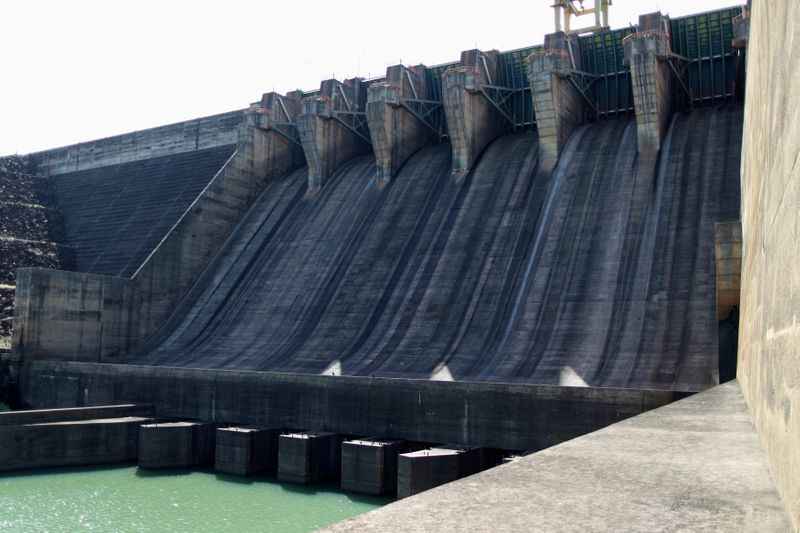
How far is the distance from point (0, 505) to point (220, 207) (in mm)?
19386

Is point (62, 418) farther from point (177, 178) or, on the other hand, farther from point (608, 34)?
point (608, 34)

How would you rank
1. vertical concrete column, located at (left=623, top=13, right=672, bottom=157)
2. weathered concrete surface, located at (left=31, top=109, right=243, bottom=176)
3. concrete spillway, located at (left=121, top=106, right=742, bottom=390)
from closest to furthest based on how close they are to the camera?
concrete spillway, located at (left=121, top=106, right=742, bottom=390)
vertical concrete column, located at (left=623, top=13, right=672, bottom=157)
weathered concrete surface, located at (left=31, top=109, right=243, bottom=176)

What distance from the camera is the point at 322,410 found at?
68.7ft

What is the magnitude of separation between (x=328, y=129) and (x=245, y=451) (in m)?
19.5

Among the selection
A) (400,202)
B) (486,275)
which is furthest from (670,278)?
(400,202)

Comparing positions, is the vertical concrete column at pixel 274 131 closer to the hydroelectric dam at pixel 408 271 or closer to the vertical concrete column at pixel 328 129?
the hydroelectric dam at pixel 408 271

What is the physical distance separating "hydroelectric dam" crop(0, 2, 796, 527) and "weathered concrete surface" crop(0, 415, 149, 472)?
0.08 metres

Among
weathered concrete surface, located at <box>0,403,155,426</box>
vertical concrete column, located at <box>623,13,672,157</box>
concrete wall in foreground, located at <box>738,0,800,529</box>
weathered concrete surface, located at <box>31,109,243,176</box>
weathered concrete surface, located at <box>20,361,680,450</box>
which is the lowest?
weathered concrete surface, located at <box>0,403,155,426</box>

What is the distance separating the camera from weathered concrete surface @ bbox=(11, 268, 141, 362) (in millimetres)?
28141

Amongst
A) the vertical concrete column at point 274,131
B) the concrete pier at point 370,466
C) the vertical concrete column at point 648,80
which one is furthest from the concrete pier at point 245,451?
the vertical concrete column at point 274,131

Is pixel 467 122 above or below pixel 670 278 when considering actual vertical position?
above

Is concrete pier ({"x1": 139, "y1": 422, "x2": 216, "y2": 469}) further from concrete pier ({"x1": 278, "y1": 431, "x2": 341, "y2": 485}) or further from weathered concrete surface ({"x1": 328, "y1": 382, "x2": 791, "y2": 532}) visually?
weathered concrete surface ({"x1": 328, "y1": 382, "x2": 791, "y2": 532})

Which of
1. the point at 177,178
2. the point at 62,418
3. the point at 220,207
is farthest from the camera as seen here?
the point at 177,178

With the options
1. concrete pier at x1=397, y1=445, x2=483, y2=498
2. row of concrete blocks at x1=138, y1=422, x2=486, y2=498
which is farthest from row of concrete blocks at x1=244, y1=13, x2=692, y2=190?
concrete pier at x1=397, y1=445, x2=483, y2=498
